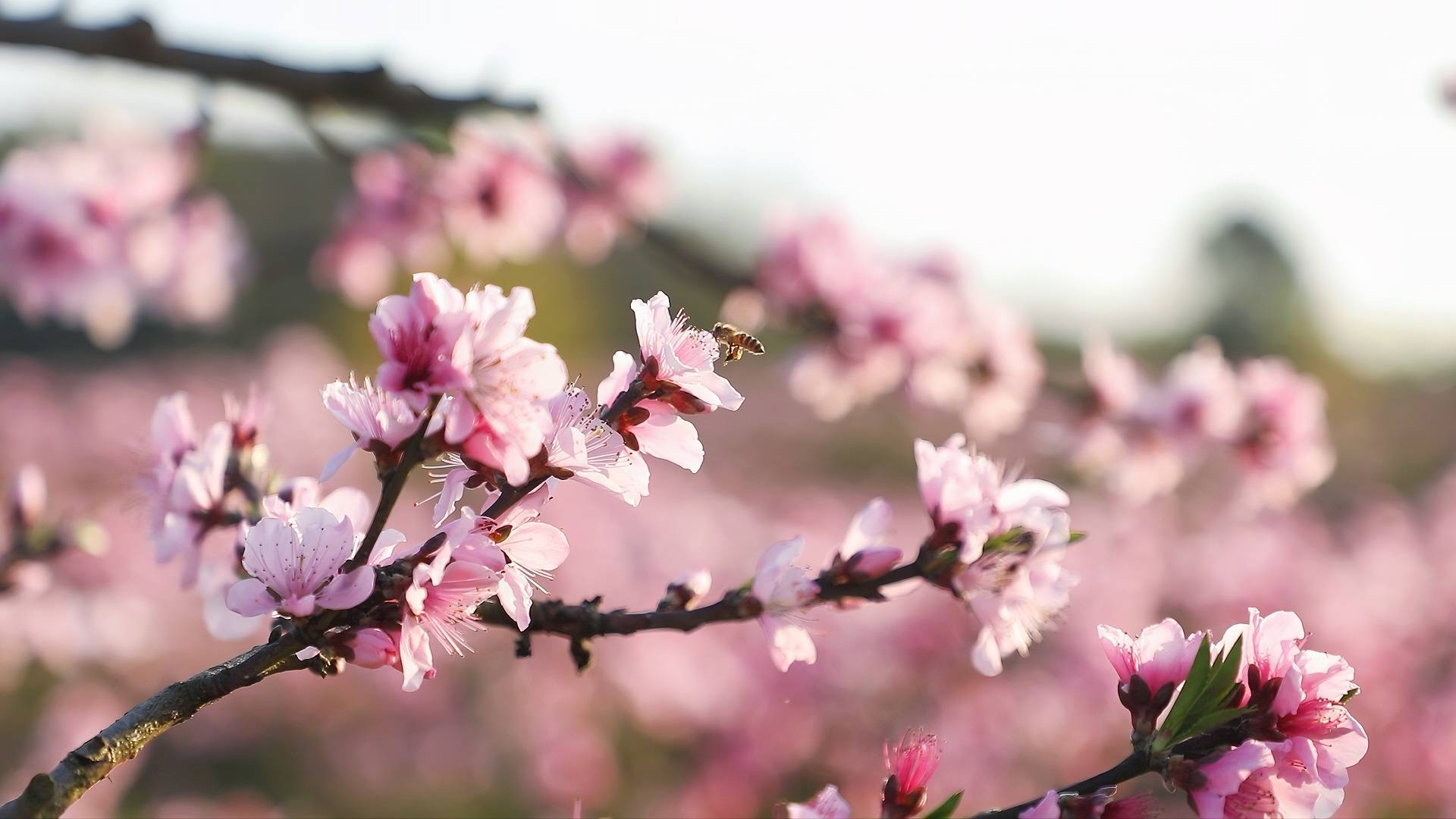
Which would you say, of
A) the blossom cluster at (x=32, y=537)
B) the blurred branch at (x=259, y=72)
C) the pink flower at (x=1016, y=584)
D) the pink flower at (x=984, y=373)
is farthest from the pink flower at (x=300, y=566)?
the pink flower at (x=984, y=373)

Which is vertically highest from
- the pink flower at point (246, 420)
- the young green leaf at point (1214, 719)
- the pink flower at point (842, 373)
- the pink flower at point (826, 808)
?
the young green leaf at point (1214, 719)

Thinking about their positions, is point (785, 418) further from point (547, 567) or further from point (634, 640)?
point (547, 567)

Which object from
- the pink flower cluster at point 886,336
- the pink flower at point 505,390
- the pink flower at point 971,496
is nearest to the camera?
the pink flower at point 505,390

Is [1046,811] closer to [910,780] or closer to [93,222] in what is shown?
[910,780]

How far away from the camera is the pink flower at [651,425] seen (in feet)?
3.46

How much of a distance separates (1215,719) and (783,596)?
0.42 meters

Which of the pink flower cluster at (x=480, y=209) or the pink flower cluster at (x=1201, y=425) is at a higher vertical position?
the pink flower cluster at (x=1201, y=425)

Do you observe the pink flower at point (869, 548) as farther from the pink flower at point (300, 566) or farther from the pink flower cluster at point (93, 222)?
the pink flower cluster at point (93, 222)

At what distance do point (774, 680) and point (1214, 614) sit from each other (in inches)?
101

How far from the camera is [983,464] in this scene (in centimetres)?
123

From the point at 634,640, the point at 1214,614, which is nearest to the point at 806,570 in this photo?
the point at 634,640

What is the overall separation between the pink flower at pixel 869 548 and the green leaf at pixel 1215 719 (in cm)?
33

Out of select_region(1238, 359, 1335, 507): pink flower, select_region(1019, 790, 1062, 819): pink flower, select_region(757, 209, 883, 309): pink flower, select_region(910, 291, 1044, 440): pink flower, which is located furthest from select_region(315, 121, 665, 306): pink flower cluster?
select_region(1019, 790, 1062, 819): pink flower

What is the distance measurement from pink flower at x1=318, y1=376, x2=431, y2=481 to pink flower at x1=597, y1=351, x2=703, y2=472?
16 cm
